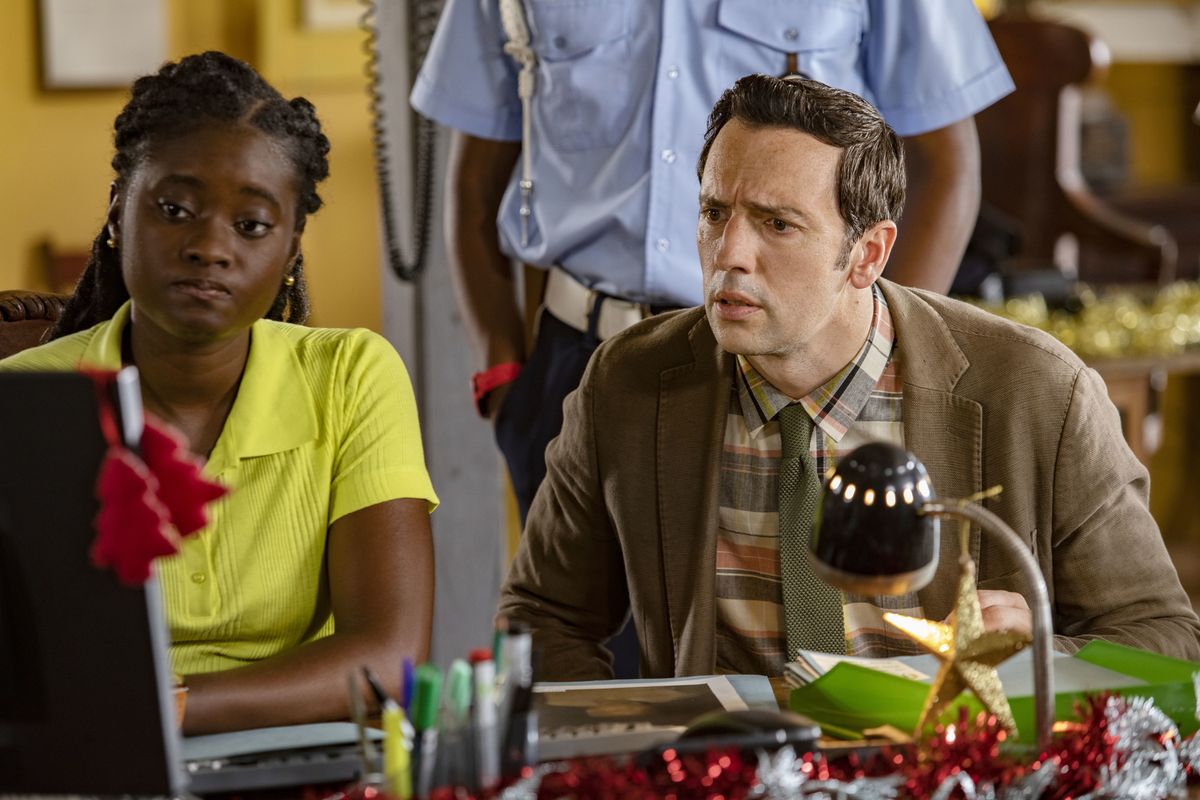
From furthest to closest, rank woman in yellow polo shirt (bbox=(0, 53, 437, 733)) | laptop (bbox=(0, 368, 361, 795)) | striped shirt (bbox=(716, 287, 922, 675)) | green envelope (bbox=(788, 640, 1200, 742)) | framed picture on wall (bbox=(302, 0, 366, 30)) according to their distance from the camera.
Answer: framed picture on wall (bbox=(302, 0, 366, 30)) → striped shirt (bbox=(716, 287, 922, 675)) → woman in yellow polo shirt (bbox=(0, 53, 437, 733)) → green envelope (bbox=(788, 640, 1200, 742)) → laptop (bbox=(0, 368, 361, 795))

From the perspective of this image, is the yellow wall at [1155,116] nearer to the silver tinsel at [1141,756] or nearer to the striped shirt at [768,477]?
the striped shirt at [768,477]

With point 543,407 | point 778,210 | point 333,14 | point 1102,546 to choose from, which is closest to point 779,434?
point 778,210

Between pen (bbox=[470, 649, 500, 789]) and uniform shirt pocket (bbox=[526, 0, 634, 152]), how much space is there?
4.38 ft

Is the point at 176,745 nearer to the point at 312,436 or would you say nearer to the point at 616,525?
the point at 312,436

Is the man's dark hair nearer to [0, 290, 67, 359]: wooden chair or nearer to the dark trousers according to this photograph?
the dark trousers

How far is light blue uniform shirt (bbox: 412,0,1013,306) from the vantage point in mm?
2170

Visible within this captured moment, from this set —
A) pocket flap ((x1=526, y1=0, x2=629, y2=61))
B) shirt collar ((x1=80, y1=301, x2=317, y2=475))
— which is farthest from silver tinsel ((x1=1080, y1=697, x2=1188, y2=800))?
pocket flap ((x1=526, y1=0, x2=629, y2=61))

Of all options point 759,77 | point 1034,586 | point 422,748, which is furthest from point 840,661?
point 759,77

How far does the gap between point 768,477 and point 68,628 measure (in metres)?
0.95

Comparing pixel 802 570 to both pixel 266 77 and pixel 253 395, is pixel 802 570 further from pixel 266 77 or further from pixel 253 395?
pixel 266 77

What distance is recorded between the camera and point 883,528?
105cm

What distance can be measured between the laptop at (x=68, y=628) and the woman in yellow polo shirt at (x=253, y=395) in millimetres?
456

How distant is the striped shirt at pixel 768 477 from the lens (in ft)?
5.51

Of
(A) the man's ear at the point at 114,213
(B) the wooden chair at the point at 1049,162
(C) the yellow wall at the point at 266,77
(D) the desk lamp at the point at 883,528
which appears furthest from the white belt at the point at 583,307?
(C) the yellow wall at the point at 266,77
